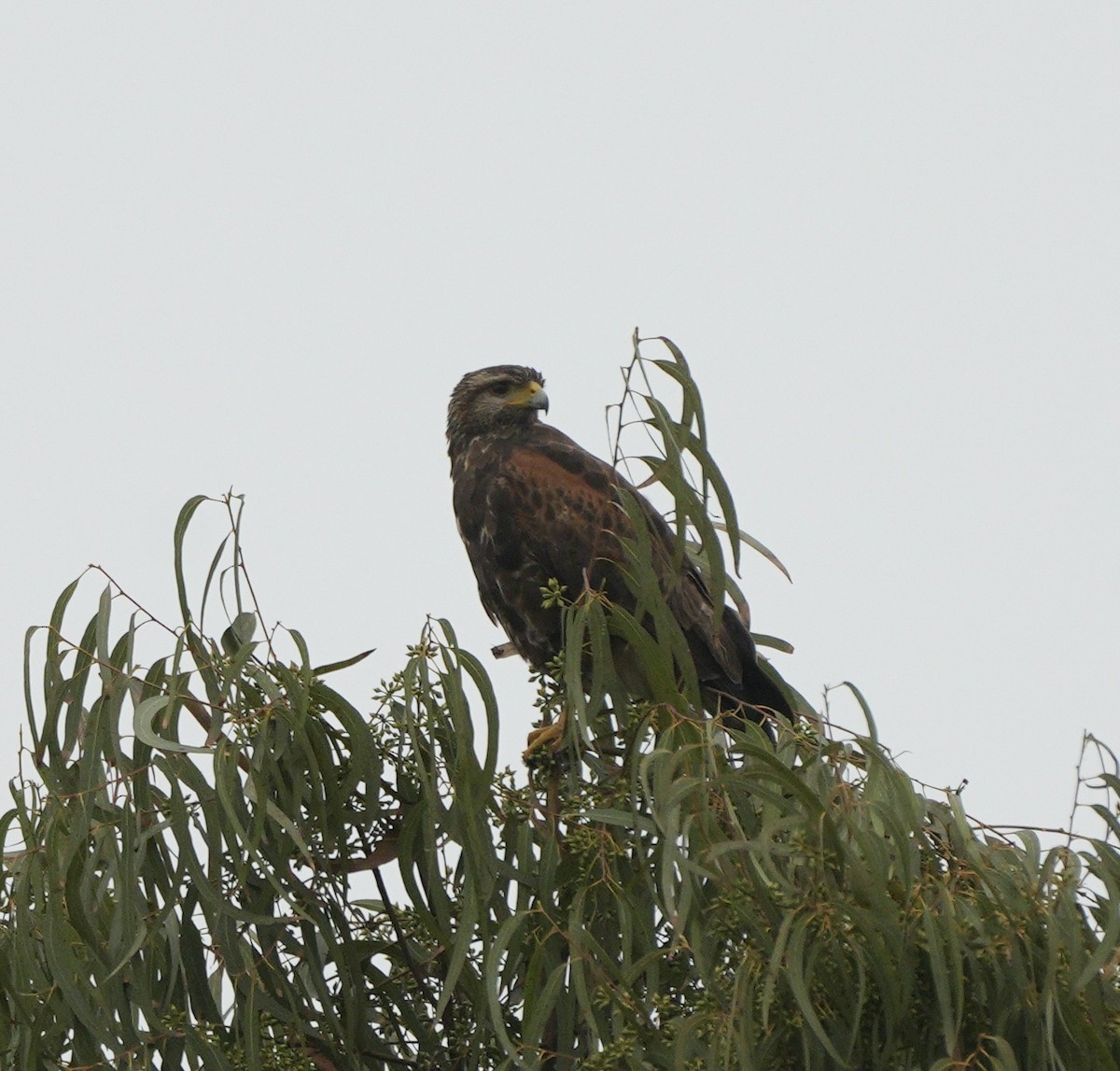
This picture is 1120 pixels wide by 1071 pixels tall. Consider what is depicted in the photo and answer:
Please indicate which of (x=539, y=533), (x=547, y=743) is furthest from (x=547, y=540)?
(x=547, y=743)

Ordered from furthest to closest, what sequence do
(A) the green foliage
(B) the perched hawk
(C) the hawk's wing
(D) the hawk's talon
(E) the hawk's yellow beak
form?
1. (E) the hawk's yellow beak
2. (C) the hawk's wing
3. (B) the perched hawk
4. (D) the hawk's talon
5. (A) the green foliage

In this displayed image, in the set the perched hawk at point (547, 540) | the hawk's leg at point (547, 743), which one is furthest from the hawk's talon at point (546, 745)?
the perched hawk at point (547, 540)

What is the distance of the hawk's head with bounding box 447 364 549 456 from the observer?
17.9 feet

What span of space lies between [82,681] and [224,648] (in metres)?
0.31

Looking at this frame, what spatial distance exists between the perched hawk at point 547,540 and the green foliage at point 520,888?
1.00 m

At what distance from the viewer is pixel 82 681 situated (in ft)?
11.4

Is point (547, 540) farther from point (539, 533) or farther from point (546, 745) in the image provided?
point (546, 745)

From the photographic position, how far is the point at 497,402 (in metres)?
5.50

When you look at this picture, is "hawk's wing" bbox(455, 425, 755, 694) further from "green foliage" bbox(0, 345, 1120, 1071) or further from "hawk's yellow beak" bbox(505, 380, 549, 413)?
"green foliage" bbox(0, 345, 1120, 1071)

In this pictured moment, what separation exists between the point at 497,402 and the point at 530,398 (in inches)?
4.8

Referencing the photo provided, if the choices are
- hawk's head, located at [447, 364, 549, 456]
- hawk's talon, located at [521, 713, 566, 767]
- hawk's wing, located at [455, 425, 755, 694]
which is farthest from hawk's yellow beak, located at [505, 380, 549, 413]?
hawk's talon, located at [521, 713, 566, 767]

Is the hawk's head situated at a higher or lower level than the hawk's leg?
higher

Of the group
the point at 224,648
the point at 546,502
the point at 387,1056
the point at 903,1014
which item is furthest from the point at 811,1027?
the point at 546,502

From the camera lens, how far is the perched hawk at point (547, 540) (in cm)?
450
